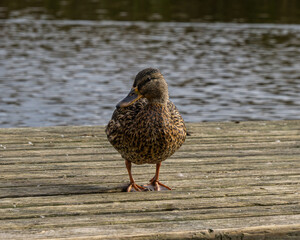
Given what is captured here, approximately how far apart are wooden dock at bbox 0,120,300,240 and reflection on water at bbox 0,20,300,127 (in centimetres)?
375

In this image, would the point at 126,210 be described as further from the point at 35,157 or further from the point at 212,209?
the point at 35,157

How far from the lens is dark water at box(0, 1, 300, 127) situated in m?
11.0

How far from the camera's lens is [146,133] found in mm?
4453

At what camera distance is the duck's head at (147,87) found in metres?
4.47

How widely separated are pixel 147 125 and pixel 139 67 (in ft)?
35.2

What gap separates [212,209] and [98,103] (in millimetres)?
7326

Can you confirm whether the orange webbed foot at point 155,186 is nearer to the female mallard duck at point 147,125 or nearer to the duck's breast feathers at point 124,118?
the female mallard duck at point 147,125

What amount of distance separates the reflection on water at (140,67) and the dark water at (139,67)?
2 cm

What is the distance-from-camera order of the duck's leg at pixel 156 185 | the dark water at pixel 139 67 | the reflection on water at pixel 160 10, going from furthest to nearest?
the reflection on water at pixel 160 10
the dark water at pixel 139 67
the duck's leg at pixel 156 185

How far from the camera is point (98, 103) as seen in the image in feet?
37.5

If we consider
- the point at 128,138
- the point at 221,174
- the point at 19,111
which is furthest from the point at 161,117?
the point at 19,111

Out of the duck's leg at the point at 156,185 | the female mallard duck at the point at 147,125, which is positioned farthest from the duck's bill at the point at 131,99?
the duck's leg at the point at 156,185

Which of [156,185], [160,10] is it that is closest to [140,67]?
[156,185]

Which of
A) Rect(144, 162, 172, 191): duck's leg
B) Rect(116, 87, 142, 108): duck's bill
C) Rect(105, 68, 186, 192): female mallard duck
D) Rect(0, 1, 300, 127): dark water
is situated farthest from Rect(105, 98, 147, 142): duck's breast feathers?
Rect(0, 1, 300, 127): dark water
